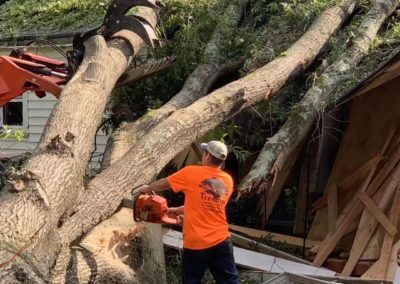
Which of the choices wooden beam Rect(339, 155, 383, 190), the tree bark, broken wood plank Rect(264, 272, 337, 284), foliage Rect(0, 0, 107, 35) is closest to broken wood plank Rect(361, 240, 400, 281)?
wooden beam Rect(339, 155, 383, 190)

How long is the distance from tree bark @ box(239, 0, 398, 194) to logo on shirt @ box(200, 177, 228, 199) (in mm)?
1322

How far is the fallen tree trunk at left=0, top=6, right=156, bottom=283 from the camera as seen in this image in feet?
15.0

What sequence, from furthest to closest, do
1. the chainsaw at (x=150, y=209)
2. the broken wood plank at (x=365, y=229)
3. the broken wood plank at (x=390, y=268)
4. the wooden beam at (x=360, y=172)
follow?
the wooden beam at (x=360, y=172) < the broken wood plank at (x=365, y=229) < the broken wood plank at (x=390, y=268) < the chainsaw at (x=150, y=209)

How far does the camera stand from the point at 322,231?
7832 mm

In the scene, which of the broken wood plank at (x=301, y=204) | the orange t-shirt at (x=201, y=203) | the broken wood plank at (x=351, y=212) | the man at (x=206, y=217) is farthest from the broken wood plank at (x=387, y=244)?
the orange t-shirt at (x=201, y=203)

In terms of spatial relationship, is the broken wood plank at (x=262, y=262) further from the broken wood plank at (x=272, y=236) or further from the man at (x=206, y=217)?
the man at (x=206, y=217)

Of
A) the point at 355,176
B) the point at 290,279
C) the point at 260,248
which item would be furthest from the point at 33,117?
the point at 290,279

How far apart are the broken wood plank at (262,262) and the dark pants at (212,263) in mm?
1612

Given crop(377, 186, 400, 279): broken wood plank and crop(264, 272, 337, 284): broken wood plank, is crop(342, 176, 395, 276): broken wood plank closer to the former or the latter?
crop(377, 186, 400, 279): broken wood plank

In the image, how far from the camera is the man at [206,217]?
17.0 feet

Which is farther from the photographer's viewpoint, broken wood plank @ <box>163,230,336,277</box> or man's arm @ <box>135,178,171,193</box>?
broken wood plank @ <box>163,230,336,277</box>

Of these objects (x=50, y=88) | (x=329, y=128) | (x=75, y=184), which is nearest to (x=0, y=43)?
(x=50, y=88)

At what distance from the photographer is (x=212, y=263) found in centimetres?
528

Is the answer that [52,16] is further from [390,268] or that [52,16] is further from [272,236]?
[390,268]
